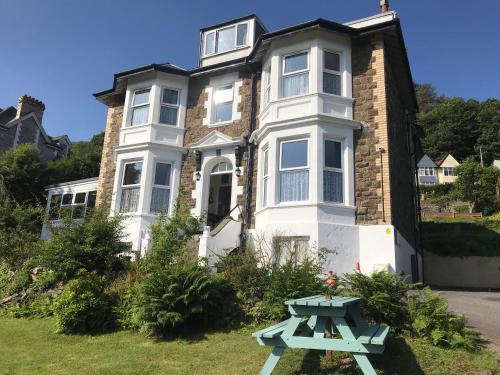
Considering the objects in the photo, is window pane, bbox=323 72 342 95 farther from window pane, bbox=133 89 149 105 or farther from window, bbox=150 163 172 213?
window pane, bbox=133 89 149 105

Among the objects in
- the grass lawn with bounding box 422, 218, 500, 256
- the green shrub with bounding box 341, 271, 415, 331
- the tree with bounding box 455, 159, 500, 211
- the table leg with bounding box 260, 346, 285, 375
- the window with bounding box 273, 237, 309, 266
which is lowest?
the table leg with bounding box 260, 346, 285, 375

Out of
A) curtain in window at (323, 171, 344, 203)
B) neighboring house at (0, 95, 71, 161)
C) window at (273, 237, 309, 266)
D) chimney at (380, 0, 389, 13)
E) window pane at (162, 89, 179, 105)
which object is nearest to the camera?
window at (273, 237, 309, 266)

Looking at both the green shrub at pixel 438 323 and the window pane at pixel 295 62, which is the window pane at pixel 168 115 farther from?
the green shrub at pixel 438 323

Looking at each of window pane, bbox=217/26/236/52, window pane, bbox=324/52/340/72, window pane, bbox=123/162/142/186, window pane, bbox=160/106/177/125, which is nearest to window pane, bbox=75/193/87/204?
window pane, bbox=123/162/142/186

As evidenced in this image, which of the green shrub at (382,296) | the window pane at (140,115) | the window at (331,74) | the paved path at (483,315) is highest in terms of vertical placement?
the window at (331,74)

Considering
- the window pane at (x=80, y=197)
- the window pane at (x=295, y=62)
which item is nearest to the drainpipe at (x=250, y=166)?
the window pane at (x=295, y=62)

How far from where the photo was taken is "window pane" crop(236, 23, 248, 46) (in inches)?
643

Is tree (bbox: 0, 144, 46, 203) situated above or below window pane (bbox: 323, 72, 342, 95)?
below

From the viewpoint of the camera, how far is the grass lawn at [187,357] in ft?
17.5

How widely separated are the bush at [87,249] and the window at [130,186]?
316cm

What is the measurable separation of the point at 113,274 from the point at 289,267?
512 centimetres

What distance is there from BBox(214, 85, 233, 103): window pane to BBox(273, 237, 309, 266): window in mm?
6175

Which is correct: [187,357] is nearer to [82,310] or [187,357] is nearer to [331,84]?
[82,310]

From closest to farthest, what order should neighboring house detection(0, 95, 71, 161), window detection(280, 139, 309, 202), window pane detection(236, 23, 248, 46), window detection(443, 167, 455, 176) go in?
window detection(280, 139, 309, 202) → window pane detection(236, 23, 248, 46) → neighboring house detection(0, 95, 71, 161) → window detection(443, 167, 455, 176)
